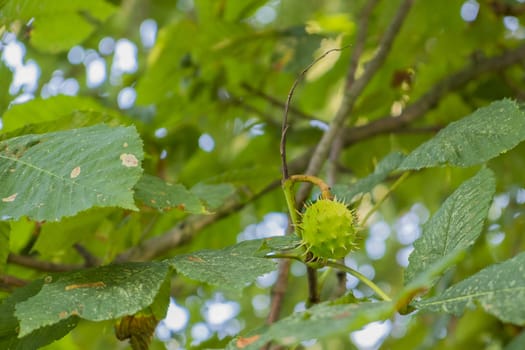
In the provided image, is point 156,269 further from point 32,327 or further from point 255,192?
point 255,192

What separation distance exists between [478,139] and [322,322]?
0.44 metres

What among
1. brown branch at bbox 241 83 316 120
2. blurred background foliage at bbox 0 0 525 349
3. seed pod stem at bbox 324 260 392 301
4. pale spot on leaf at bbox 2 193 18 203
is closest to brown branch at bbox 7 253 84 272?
blurred background foliage at bbox 0 0 525 349

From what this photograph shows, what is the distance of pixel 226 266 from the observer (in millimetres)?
820

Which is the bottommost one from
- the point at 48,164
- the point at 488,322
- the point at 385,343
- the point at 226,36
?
the point at 385,343

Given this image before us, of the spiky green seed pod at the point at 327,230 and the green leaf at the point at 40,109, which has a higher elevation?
the spiky green seed pod at the point at 327,230

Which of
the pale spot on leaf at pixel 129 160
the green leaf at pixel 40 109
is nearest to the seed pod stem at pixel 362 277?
the pale spot on leaf at pixel 129 160

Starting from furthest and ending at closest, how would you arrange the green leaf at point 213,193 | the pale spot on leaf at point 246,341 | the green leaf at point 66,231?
the green leaf at point 213,193, the green leaf at point 66,231, the pale spot on leaf at point 246,341

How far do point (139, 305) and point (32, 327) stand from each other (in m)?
0.11

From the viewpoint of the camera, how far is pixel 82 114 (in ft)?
3.54

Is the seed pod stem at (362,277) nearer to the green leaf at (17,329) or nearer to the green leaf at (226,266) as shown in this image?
the green leaf at (226,266)

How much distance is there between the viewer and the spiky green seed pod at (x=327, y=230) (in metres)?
0.87

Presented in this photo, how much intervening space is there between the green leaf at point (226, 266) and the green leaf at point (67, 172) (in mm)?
107

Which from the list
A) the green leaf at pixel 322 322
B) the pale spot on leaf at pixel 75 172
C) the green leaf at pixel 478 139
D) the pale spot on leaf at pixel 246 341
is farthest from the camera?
the green leaf at pixel 478 139

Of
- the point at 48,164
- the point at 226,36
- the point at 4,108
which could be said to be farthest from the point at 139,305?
the point at 226,36
